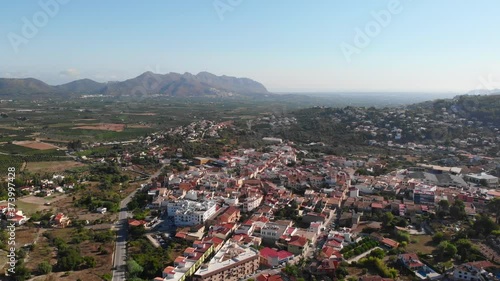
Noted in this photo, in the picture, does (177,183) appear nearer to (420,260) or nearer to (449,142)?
(420,260)

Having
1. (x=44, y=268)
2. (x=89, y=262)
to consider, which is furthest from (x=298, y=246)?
(x=44, y=268)

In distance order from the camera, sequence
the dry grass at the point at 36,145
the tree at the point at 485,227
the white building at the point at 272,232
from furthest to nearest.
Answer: the dry grass at the point at 36,145
the tree at the point at 485,227
the white building at the point at 272,232

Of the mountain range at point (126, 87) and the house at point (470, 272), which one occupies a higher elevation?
the mountain range at point (126, 87)

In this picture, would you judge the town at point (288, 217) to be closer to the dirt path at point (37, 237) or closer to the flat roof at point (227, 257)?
the flat roof at point (227, 257)

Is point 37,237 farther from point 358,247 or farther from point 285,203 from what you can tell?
point 358,247

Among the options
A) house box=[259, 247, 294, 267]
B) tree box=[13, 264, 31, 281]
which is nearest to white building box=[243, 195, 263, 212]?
house box=[259, 247, 294, 267]

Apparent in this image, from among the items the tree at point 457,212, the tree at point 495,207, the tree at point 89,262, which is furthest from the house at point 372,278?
the tree at point 89,262

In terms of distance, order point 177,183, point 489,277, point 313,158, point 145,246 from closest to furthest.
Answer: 1. point 489,277
2. point 145,246
3. point 177,183
4. point 313,158

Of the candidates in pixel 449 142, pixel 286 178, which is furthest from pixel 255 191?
pixel 449 142

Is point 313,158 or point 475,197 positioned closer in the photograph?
point 475,197
